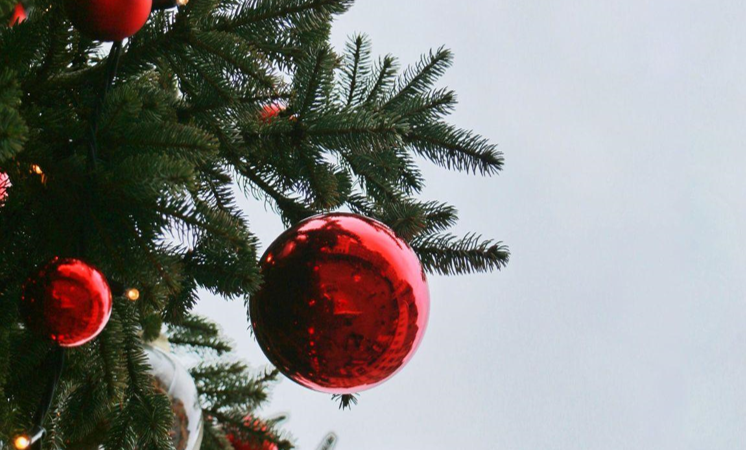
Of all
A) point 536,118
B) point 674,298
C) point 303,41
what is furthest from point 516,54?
point 303,41

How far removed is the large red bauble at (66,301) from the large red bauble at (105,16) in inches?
8.5

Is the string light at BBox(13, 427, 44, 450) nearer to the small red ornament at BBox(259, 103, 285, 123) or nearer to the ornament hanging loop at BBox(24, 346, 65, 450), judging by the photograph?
the ornament hanging loop at BBox(24, 346, 65, 450)

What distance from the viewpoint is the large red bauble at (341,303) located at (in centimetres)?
71

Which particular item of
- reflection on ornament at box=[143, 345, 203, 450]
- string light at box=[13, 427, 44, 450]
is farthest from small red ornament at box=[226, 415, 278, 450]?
string light at box=[13, 427, 44, 450]

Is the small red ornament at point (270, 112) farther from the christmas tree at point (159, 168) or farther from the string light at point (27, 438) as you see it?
the string light at point (27, 438)

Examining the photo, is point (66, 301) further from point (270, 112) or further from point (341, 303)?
point (270, 112)

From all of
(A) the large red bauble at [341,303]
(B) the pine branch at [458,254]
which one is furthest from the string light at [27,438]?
(B) the pine branch at [458,254]

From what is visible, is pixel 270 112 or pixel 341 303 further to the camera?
pixel 270 112

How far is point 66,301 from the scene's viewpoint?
24.0 inches

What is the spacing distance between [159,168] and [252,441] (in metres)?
0.69

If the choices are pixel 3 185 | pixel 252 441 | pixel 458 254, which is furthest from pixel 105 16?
pixel 252 441

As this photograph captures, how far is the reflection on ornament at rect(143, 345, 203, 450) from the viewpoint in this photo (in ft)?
3.07

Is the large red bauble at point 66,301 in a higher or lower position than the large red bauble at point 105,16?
lower

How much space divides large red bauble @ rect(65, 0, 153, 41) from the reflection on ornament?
0.46 metres
